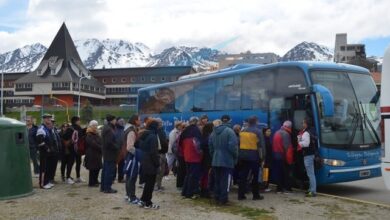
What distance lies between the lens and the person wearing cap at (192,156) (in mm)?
10686

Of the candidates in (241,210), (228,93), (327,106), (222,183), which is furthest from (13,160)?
(228,93)

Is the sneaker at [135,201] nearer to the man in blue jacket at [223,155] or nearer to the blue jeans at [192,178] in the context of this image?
the blue jeans at [192,178]

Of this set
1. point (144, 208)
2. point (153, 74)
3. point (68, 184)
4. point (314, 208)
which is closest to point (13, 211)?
point (144, 208)

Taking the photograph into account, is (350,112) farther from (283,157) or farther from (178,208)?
(178,208)

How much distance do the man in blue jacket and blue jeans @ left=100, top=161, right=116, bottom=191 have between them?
258 cm

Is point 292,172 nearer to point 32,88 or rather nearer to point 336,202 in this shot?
point 336,202

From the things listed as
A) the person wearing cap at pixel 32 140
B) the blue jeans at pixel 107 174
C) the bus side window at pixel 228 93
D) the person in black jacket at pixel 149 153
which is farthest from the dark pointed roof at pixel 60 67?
A: the person in black jacket at pixel 149 153

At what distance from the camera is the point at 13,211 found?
9.40m

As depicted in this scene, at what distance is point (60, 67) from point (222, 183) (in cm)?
9999

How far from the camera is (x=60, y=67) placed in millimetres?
105062

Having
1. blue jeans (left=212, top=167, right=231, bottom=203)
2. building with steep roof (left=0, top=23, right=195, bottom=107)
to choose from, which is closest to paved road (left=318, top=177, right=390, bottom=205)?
blue jeans (left=212, top=167, right=231, bottom=203)

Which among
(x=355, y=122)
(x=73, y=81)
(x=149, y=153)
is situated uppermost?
(x=73, y=81)

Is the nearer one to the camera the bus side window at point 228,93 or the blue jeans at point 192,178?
the blue jeans at point 192,178

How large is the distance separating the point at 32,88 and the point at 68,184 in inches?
3714
